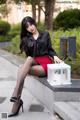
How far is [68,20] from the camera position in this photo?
65.6ft

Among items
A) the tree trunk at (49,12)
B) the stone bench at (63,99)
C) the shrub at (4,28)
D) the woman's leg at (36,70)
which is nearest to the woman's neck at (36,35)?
the woman's leg at (36,70)

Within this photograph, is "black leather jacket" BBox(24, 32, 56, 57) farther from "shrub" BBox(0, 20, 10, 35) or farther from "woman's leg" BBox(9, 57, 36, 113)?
"shrub" BBox(0, 20, 10, 35)

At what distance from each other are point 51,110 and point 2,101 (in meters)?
1.15

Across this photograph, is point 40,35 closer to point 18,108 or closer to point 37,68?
point 37,68

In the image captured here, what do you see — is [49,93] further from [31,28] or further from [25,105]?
[31,28]

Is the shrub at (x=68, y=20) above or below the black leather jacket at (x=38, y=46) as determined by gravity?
below

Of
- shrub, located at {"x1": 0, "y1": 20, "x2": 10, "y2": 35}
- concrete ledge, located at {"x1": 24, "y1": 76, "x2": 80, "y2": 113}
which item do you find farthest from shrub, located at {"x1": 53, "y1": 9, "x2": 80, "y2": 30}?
concrete ledge, located at {"x1": 24, "y1": 76, "x2": 80, "y2": 113}

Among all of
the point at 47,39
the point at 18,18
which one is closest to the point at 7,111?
the point at 47,39

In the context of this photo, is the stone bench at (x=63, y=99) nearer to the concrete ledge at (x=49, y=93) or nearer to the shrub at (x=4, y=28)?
the concrete ledge at (x=49, y=93)

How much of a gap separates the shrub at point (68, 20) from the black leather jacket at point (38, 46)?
12.5 m

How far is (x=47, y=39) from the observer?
24.4 feet

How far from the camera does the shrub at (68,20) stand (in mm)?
19969

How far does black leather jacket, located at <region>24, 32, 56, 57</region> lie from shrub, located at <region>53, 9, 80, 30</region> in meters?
12.5

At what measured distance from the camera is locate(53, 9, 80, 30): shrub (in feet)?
65.5
